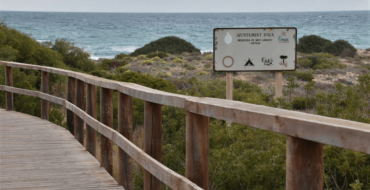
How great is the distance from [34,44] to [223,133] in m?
10.5

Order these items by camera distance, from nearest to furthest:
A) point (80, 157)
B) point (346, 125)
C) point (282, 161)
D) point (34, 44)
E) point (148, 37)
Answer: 1. point (346, 125)
2. point (282, 161)
3. point (80, 157)
4. point (34, 44)
5. point (148, 37)

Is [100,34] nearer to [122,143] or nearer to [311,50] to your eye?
[311,50]

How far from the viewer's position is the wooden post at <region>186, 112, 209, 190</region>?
2.58m

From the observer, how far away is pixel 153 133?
11.1ft

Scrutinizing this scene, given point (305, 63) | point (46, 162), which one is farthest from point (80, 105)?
point (305, 63)

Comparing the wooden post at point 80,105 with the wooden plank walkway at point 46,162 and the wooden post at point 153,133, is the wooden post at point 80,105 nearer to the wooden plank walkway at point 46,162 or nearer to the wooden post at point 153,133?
the wooden plank walkway at point 46,162

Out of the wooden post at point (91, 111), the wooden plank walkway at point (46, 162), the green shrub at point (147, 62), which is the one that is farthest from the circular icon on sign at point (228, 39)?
the green shrub at point (147, 62)

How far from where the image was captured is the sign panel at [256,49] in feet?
23.5

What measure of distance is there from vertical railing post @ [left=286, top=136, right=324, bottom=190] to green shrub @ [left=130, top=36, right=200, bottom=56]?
38182mm

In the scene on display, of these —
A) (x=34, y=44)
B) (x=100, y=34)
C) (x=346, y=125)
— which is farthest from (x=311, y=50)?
(x=100, y=34)

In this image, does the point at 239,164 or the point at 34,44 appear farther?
the point at 34,44

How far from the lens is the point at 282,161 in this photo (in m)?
4.18

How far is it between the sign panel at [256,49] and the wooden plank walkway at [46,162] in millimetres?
2865

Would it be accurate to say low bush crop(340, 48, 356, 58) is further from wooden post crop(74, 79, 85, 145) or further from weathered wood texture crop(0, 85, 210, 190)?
weathered wood texture crop(0, 85, 210, 190)
